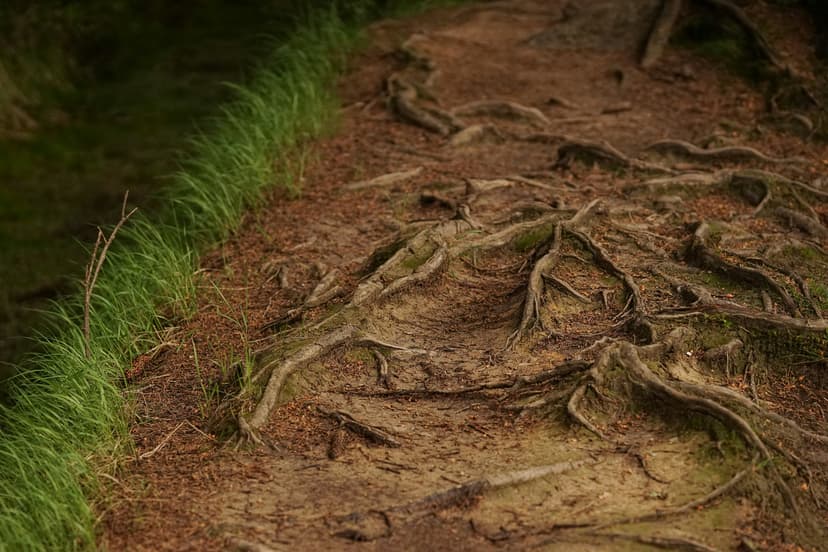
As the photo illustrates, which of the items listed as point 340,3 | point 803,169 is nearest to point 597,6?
point 340,3

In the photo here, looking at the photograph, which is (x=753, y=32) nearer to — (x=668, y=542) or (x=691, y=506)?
(x=691, y=506)

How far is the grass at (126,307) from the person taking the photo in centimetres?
397

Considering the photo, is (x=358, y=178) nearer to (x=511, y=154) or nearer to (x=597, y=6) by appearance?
(x=511, y=154)

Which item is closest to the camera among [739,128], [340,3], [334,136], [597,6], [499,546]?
[499,546]

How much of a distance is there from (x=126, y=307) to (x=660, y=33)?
210 inches

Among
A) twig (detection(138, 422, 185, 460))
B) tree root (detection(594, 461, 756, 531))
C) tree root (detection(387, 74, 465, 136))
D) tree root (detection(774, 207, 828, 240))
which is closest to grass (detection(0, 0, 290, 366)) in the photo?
tree root (detection(387, 74, 465, 136))

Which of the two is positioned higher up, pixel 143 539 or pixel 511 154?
pixel 143 539

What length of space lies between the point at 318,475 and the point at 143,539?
2.31ft

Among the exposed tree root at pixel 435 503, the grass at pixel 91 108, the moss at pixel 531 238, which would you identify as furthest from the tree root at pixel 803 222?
the grass at pixel 91 108

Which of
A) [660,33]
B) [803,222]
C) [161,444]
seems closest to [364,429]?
[161,444]

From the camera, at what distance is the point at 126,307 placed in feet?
19.6

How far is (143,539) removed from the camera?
150 inches

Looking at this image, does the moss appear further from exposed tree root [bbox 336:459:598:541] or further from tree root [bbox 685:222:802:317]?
exposed tree root [bbox 336:459:598:541]

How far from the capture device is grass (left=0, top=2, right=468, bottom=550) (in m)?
3.97
